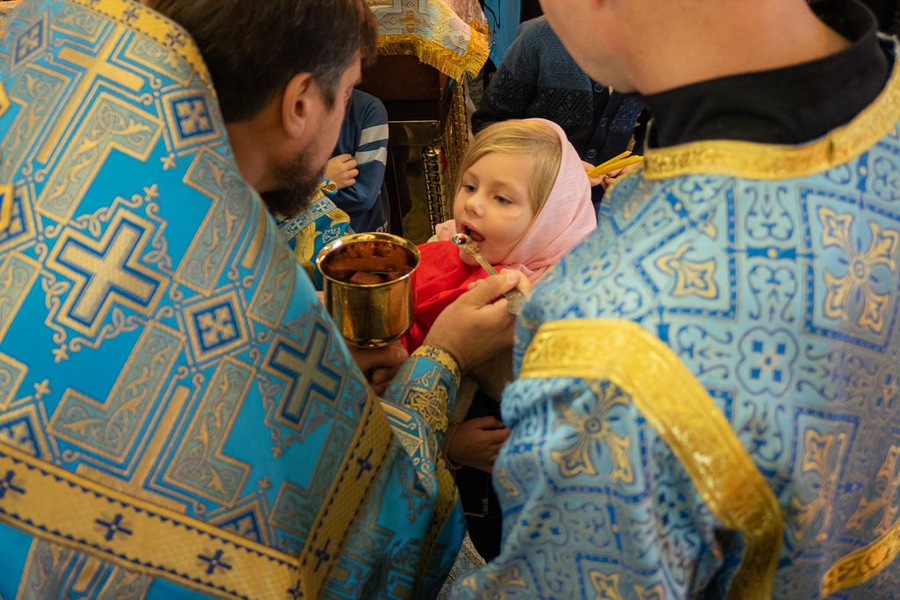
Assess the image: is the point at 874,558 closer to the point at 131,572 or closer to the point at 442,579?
the point at 442,579

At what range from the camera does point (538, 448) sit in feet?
2.75

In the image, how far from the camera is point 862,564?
0.98 meters

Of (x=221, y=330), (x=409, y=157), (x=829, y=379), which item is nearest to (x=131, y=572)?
(x=221, y=330)

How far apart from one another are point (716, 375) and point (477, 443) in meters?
0.96

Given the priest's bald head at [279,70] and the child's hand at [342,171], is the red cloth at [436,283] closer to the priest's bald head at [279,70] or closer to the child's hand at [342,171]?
the priest's bald head at [279,70]

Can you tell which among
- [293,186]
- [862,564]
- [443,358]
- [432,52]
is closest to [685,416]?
[862,564]

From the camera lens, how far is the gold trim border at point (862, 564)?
97 centimetres

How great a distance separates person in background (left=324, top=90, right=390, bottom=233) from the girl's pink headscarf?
1.15 meters

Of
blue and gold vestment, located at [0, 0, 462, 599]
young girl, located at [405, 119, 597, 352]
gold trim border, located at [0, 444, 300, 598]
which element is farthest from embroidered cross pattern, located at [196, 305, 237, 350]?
young girl, located at [405, 119, 597, 352]

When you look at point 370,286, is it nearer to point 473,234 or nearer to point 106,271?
point 106,271

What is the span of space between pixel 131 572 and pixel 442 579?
563 mm

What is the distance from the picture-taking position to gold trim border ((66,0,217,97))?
3.40ft

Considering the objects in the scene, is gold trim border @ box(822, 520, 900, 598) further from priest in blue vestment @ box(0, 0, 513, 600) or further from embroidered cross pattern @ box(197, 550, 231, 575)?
embroidered cross pattern @ box(197, 550, 231, 575)

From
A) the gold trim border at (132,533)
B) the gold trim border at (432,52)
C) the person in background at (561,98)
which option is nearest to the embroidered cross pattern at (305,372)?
the gold trim border at (132,533)
